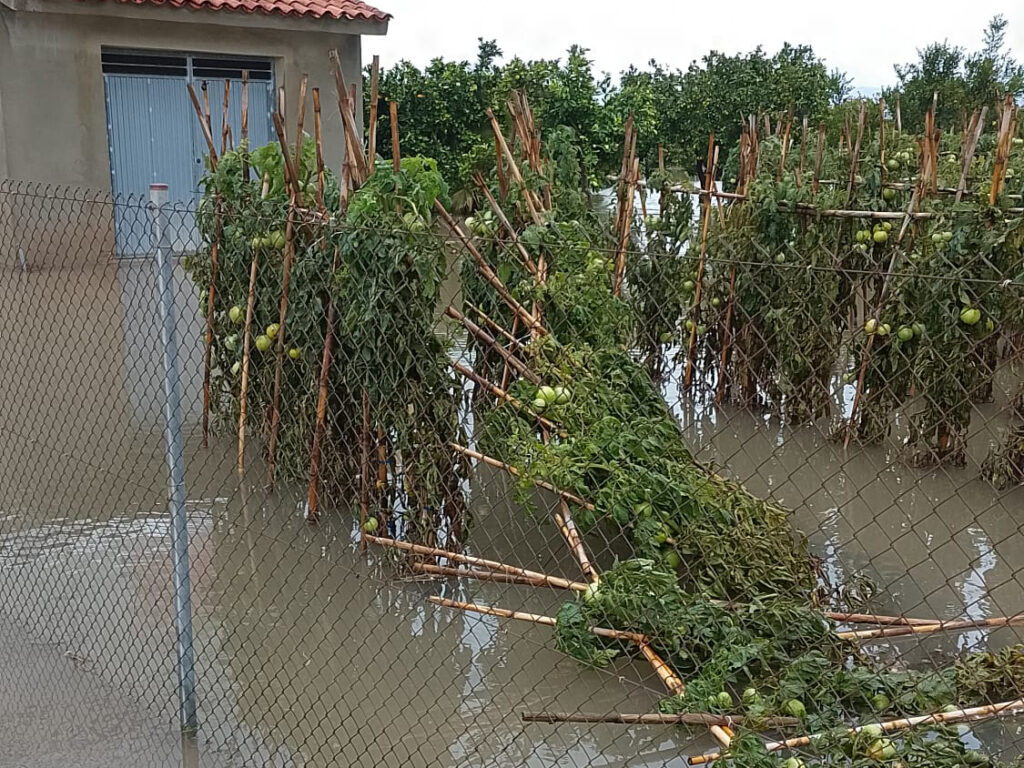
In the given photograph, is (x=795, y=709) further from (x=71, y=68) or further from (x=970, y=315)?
(x=71, y=68)

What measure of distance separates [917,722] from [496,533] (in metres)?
2.62

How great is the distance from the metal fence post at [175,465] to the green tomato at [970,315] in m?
3.96

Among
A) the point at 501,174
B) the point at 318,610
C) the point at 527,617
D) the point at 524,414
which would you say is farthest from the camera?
the point at 501,174

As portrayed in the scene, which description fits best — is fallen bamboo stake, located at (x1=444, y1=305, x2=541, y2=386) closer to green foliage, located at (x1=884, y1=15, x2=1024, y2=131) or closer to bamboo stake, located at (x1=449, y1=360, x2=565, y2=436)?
bamboo stake, located at (x1=449, y1=360, x2=565, y2=436)

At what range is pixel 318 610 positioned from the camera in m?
4.79

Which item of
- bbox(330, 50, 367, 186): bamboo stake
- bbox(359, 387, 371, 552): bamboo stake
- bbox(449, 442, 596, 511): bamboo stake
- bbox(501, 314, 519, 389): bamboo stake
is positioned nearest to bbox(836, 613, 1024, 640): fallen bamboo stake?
bbox(449, 442, 596, 511): bamboo stake

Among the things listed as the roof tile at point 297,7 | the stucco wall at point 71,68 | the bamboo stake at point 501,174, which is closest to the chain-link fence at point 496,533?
the bamboo stake at point 501,174

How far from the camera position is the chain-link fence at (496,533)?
3.79 metres

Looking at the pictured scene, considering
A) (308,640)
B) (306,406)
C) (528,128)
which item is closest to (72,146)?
(528,128)

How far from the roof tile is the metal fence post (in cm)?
931

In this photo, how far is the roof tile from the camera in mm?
11795

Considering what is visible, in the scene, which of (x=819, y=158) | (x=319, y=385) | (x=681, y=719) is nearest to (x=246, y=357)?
(x=319, y=385)

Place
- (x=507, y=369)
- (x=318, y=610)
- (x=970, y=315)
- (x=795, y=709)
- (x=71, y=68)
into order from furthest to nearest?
1. (x=71, y=68)
2. (x=507, y=369)
3. (x=970, y=315)
4. (x=318, y=610)
5. (x=795, y=709)

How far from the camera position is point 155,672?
412 cm
